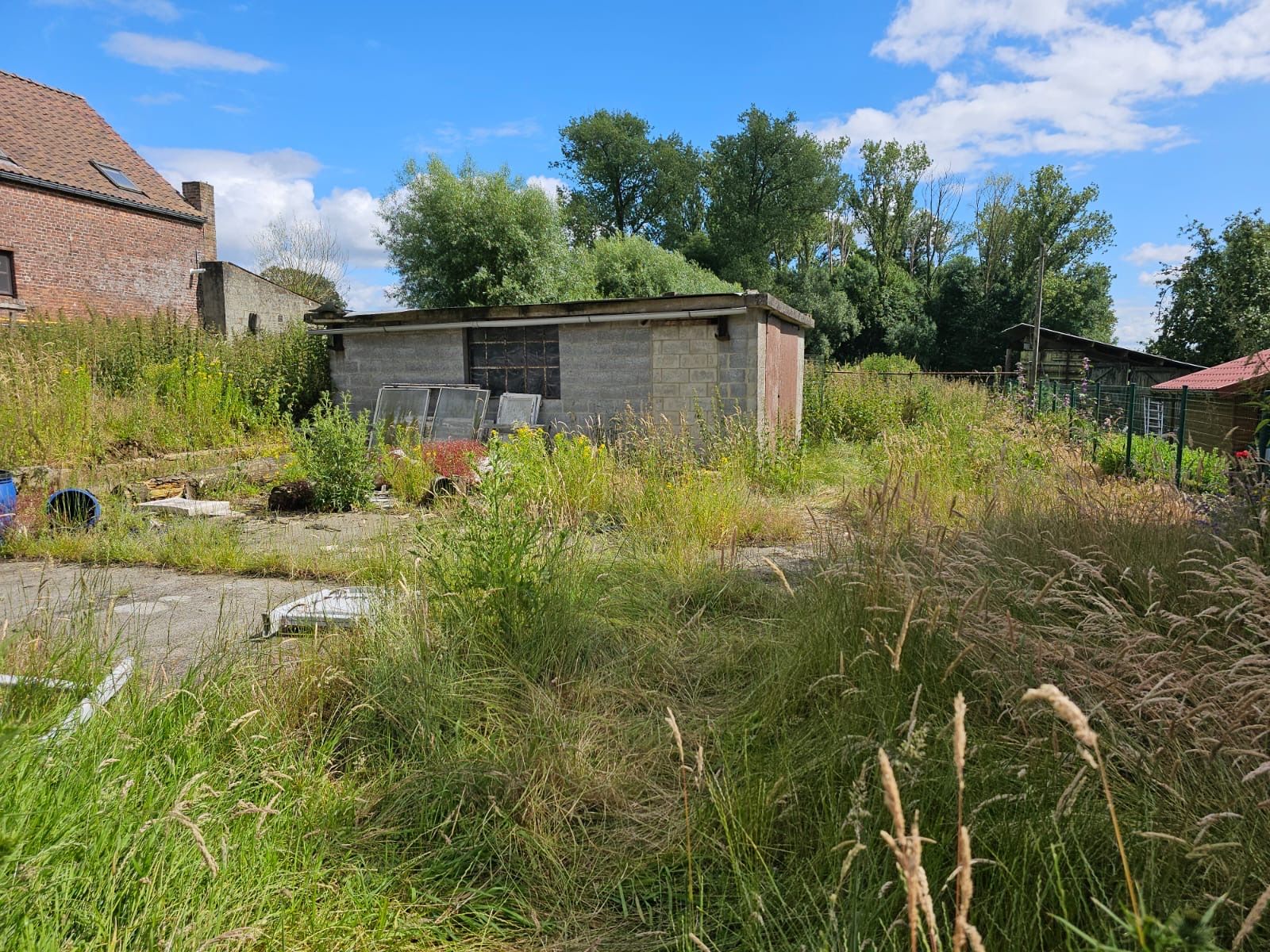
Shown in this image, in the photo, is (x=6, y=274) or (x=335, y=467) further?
(x=6, y=274)

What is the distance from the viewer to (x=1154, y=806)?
170 centimetres

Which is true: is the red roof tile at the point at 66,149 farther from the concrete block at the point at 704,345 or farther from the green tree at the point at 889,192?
the green tree at the point at 889,192

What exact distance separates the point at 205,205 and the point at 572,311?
1751 cm

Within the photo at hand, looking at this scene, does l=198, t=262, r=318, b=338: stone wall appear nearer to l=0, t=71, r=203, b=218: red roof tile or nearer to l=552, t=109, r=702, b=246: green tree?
l=0, t=71, r=203, b=218: red roof tile

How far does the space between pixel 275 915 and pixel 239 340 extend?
13303 mm

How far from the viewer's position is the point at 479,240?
2206 centimetres

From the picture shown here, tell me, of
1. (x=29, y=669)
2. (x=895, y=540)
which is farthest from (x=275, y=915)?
(x=895, y=540)

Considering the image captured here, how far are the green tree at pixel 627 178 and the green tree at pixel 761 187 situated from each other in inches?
62.0

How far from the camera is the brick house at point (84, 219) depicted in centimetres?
1727

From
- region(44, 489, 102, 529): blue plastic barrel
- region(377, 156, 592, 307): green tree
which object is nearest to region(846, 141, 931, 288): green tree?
region(377, 156, 592, 307): green tree

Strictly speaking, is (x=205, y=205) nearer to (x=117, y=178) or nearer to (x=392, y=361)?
(x=117, y=178)

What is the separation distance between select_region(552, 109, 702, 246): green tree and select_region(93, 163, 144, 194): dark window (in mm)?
20423

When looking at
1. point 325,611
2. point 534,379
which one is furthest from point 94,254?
point 325,611

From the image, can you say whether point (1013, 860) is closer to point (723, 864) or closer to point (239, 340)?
point (723, 864)
